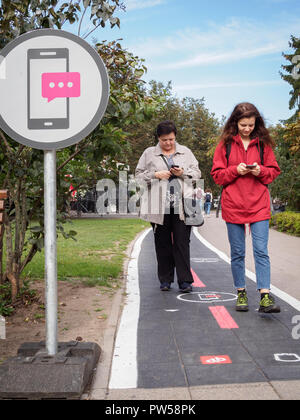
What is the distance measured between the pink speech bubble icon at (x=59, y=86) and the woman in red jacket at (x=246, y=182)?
2.24m

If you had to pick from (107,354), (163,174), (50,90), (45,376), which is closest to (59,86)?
(50,90)

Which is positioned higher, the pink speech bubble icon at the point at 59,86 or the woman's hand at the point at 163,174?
the pink speech bubble icon at the point at 59,86

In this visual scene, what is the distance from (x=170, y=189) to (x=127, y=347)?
2.62 metres

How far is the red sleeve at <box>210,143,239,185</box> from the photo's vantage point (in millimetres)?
5277

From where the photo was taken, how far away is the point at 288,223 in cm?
1773

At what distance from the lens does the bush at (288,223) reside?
16616 millimetres

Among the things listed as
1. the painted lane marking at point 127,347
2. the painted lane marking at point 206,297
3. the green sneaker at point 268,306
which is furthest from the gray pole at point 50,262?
the painted lane marking at point 206,297

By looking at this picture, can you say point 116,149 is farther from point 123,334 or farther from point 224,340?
point 224,340

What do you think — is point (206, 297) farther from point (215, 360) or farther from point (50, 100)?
point (50, 100)

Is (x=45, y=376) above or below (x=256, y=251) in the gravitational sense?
below

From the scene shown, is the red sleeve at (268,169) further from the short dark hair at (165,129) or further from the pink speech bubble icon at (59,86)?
the pink speech bubble icon at (59,86)

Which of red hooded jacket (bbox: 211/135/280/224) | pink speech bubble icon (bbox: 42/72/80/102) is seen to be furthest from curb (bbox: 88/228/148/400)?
pink speech bubble icon (bbox: 42/72/80/102)

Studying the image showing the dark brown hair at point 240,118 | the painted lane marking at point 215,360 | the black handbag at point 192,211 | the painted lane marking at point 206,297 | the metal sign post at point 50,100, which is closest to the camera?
the metal sign post at point 50,100
